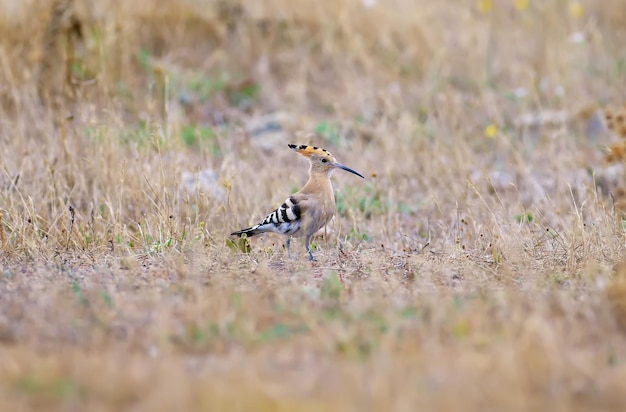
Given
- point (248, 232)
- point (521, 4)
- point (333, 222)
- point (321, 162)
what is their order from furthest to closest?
point (521, 4) → point (333, 222) → point (321, 162) → point (248, 232)

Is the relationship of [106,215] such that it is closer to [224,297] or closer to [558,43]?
[224,297]

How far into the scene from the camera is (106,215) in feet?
21.6

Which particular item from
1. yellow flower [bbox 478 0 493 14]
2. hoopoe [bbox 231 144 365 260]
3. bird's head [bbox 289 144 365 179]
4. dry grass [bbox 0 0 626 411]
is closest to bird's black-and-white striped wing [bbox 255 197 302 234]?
hoopoe [bbox 231 144 365 260]

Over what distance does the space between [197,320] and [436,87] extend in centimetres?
662

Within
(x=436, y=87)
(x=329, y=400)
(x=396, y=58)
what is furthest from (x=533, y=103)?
(x=329, y=400)

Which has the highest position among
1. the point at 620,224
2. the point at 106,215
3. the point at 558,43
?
the point at 558,43

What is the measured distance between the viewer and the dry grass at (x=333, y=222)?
11.4 ft

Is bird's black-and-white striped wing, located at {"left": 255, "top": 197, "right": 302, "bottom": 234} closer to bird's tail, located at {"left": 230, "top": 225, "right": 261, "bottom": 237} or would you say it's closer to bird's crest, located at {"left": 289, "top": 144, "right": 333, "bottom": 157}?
bird's tail, located at {"left": 230, "top": 225, "right": 261, "bottom": 237}

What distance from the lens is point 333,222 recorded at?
6777mm

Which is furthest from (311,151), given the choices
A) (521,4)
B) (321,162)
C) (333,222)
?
(521,4)

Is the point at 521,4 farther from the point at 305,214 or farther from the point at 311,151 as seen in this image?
the point at 305,214

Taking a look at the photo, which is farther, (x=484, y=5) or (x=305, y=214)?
(x=484, y=5)

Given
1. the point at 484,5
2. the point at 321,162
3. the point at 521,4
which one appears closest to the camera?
the point at 321,162

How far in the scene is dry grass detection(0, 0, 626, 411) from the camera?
346 centimetres
